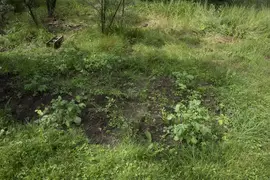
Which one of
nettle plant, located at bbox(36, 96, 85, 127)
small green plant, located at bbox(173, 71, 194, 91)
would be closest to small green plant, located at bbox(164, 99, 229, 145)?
small green plant, located at bbox(173, 71, 194, 91)

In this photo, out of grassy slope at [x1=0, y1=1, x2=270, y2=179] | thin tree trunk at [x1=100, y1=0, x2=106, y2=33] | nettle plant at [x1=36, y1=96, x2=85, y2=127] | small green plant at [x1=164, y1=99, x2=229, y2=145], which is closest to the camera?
grassy slope at [x1=0, y1=1, x2=270, y2=179]

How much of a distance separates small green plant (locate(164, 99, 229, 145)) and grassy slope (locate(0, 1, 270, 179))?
12cm

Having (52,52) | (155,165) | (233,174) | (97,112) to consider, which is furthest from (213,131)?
(52,52)

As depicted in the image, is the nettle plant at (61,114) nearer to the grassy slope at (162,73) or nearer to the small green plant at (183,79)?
Result: the grassy slope at (162,73)

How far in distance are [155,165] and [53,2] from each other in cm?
431

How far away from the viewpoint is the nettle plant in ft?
8.36

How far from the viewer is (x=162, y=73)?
3.52 m

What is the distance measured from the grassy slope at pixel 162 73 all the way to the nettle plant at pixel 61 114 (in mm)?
119

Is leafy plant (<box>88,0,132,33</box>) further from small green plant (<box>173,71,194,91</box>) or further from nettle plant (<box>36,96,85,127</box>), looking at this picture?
nettle plant (<box>36,96,85,127</box>)

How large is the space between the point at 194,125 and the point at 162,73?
4.23ft

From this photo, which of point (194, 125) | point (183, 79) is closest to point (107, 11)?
point (183, 79)

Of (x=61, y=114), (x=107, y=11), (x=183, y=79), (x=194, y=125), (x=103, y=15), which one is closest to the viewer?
(x=194, y=125)

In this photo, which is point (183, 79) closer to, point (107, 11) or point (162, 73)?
point (162, 73)

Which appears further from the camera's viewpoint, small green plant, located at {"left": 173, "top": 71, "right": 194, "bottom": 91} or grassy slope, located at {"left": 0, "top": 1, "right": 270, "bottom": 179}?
small green plant, located at {"left": 173, "top": 71, "right": 194, "bottom": 91}
